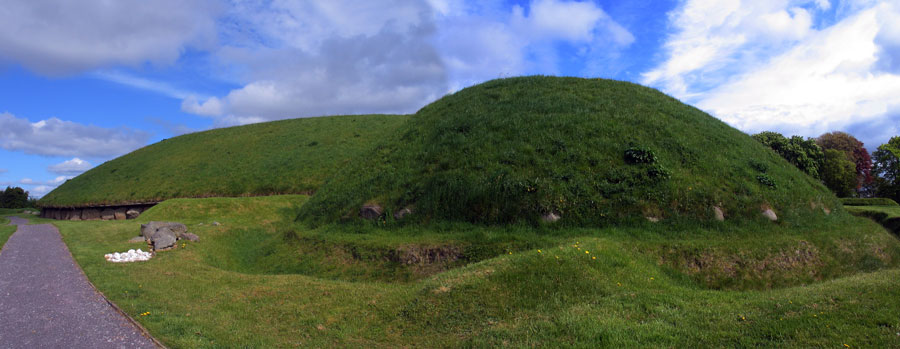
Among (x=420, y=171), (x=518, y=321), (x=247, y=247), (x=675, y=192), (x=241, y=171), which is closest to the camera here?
(x=518, y=321)

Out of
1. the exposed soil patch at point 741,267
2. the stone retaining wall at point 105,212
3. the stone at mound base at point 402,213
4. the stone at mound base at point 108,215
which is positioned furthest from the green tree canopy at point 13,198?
the exposed soil patch at point 741,267

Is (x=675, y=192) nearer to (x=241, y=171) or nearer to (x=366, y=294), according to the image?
(x=366, y=294)

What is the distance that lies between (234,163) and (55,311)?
36779mm

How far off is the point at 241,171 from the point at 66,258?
86.0 feet

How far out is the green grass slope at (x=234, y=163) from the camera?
37.4m

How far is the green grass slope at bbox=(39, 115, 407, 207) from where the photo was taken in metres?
Answer: 37.4

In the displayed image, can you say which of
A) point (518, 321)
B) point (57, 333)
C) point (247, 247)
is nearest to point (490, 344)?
point (518, 321)

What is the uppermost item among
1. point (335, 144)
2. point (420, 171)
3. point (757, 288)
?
point (335, 144)

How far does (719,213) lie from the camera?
13.8m

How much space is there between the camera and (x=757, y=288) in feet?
36.7

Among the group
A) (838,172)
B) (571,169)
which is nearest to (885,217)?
(571,169)

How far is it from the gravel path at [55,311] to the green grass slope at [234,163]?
69.4 ft

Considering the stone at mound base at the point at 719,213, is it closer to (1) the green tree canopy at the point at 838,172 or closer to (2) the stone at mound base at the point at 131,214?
(2) the stone at mound base at the point at 131,214

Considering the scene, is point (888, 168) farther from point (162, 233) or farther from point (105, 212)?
point (105, 212)
